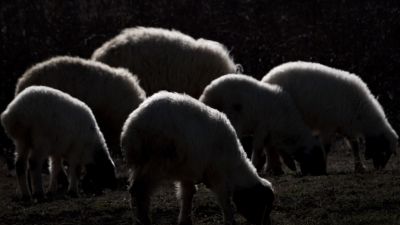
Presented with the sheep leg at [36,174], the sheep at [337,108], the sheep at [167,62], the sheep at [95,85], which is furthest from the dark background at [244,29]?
the sheep leg at [36,174]

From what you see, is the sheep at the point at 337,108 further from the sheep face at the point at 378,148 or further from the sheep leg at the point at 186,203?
the sheep leg at the point at 186,203

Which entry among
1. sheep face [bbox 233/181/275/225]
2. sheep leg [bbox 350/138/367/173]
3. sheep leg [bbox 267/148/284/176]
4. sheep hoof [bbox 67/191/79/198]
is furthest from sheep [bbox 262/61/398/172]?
sheep face [bbox 233/181/275/225]

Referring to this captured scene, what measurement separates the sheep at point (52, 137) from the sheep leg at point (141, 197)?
116 inches

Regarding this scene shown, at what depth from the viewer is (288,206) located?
343 inches

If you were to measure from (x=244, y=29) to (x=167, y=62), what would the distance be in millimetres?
9695

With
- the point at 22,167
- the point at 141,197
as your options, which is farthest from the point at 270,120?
the point at 141,197

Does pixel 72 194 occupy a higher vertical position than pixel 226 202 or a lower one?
lower

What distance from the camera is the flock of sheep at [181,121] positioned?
295 inches

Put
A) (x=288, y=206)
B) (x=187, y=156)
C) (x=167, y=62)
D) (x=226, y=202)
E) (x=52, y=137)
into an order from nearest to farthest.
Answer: (x=187, y=156)
(x=226, y=202)
(x=288, y=206)
(x=52, y=137)
(x=167, y=62)

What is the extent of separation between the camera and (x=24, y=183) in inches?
407

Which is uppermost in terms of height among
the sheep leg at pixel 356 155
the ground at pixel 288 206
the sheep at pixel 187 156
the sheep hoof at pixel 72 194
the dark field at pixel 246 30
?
the sheep at pixel 187 156

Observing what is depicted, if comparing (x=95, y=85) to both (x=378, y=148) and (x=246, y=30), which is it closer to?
(x=378, y=148)

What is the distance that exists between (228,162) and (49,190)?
4234 millimetres

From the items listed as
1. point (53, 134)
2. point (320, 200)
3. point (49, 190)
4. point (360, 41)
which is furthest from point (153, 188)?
point (360, 41)
